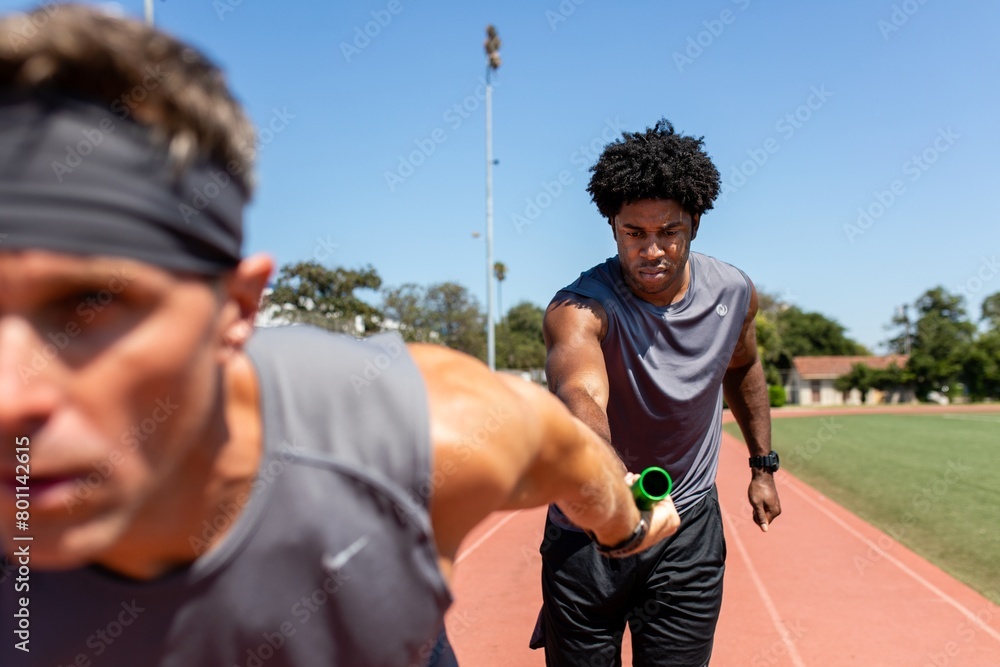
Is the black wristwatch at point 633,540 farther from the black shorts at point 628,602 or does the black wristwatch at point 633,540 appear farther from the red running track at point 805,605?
the red running track at point 805,605

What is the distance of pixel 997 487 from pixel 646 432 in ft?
43.0

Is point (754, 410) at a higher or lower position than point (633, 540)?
higher

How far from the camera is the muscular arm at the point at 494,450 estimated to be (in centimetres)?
121

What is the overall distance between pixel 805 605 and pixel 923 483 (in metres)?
8.00

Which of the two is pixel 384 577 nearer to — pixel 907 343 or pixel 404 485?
pixel 404 485

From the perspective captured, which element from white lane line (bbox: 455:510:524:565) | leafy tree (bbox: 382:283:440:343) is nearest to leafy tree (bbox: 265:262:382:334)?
leafy tree (bbox: 382:283:440:343)

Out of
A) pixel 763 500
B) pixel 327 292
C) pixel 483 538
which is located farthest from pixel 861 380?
pixel 763 500

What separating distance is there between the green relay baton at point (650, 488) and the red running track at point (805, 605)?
4496 millimetres

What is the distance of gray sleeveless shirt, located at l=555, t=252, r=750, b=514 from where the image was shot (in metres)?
2.95

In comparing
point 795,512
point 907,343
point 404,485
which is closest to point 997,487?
point 795,512

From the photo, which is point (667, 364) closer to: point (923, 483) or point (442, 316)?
point (923, 483)

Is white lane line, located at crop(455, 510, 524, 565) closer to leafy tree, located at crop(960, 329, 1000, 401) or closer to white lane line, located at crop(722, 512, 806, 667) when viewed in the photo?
white lane line, located at crop(722, 512, 806, 667)

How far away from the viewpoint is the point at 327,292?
113 ft

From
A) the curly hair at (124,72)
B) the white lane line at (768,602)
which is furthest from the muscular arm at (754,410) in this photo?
the white lane line at (768,602)
